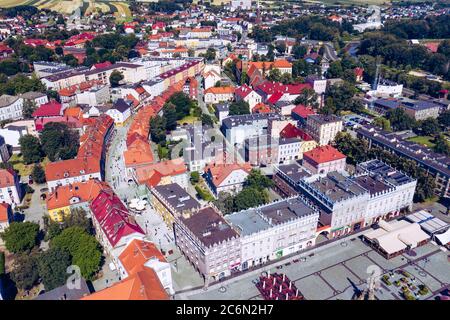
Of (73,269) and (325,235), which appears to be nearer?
(73,269)

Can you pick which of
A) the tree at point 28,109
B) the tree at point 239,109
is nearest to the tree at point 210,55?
the tree at point 239,109

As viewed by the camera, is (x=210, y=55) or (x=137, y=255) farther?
(x=210, y=55)

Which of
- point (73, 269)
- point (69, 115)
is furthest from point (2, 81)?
point (73, 269)

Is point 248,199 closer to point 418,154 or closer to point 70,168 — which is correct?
point 70,168

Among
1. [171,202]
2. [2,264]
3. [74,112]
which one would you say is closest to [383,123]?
[171,202]

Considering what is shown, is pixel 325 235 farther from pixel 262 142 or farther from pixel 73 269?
pixel 73 269

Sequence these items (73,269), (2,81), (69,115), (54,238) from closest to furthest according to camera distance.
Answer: (73,269) < (54,238) < (69,115) < (2,81)
